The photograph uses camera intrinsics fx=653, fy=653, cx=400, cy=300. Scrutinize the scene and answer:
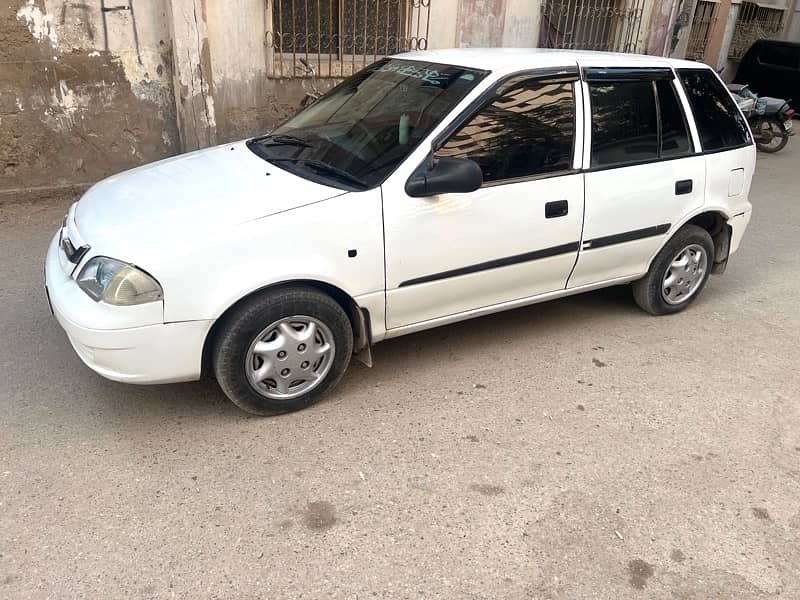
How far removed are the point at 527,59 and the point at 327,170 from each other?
1315 millimetres

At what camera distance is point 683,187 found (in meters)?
4.17

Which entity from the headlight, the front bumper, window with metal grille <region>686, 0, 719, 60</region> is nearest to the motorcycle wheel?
window with metal grille <region>686, 0, 719, 60</region>

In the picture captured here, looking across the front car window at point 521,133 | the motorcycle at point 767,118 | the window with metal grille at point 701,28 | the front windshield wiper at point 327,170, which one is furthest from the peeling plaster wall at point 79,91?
the window with metal grille at point 701,28

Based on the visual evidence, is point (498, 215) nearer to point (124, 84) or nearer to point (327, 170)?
point (327, 170)

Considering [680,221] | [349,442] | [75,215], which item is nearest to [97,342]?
[75,215]

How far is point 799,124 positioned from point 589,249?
13.8 metres

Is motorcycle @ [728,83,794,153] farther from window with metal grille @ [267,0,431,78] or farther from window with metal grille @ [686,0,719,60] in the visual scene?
window with metal grille @ [267,0,431,78]

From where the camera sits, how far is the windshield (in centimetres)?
334

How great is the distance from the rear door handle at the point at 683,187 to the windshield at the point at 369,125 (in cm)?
155

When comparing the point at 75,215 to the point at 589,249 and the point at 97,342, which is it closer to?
the point at 97,342

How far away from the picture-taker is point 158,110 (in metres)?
6.86

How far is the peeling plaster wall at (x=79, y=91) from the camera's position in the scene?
20.2ft

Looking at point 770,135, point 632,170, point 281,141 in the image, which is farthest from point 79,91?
point 770,135

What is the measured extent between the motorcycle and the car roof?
8010 millimetres
